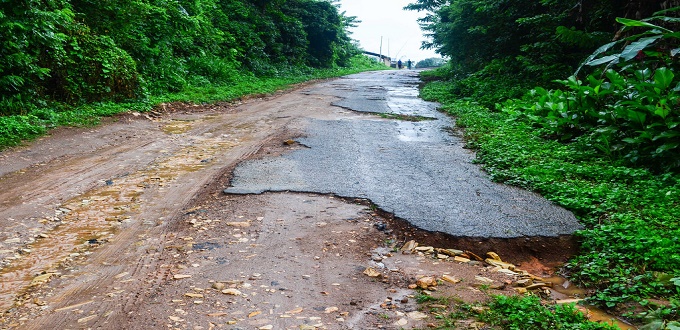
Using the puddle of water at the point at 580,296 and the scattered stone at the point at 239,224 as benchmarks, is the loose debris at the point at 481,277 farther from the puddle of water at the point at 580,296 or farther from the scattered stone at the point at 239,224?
the scattered stone at the point at 239,224

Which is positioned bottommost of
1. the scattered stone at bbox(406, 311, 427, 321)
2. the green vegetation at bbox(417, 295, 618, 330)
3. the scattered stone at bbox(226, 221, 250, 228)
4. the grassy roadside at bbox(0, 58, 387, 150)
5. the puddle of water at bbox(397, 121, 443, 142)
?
the scattered stone at bbox(406, 311, 427, 321)

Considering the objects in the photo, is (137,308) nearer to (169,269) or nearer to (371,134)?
(169,269)

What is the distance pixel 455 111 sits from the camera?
10.0 meters

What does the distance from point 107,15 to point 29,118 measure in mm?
4733

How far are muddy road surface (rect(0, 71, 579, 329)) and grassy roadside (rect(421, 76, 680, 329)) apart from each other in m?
0.24

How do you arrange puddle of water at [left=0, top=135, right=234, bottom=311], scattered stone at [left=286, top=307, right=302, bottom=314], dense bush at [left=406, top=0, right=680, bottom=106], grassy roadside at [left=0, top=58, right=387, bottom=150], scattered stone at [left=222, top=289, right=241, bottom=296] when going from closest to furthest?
scattered stone at [left=286, top=307, right=302, bottom=314] → scattered stone at [left=222, top=289, right=241, bottom=296] → puddle of water at [left=0, top=135, right=234, bottom=311] → grassy roadside at [left=0, top=58, right=387, bottom=150] → dense bush at [left=406, top=0, right=680, bottom=106]

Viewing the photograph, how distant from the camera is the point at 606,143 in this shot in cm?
530

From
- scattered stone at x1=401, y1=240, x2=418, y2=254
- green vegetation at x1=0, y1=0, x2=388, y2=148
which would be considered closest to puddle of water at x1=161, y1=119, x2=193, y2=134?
green vegetation at x1=0, y1=0, x2=388, y2=148

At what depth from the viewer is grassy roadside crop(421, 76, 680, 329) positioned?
2562 mm

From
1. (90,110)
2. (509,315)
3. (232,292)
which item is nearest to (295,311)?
(232,292)

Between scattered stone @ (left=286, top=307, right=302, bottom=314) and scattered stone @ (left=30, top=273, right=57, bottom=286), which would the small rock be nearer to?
scattered stone @ (left=286, top=307, right=302, bottom=314)

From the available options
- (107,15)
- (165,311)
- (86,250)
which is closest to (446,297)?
(165,311)

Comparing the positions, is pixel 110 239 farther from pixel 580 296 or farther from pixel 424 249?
pixel 580 296

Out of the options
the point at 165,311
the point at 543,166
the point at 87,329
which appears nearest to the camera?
the point at 87,329
